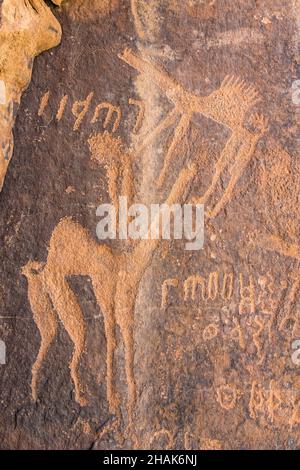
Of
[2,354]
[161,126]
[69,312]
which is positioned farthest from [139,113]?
[2,354]

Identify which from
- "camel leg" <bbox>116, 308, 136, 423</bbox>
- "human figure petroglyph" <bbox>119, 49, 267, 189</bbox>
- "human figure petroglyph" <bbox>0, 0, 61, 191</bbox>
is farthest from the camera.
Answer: "human figure petroglyph" <bbox>119, 49, 267, 189</bbox>

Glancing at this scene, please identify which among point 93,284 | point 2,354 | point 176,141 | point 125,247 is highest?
point 176,141

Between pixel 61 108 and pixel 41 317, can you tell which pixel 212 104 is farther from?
pixel 41 317

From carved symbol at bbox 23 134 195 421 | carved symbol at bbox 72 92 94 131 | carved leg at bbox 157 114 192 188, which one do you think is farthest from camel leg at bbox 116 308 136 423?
carved symbol at bbox 72 92 94 131

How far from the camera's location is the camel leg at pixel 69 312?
2.56 m

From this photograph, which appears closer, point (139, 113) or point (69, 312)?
point (69, 312)

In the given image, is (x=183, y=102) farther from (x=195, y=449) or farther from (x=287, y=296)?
(x=195, y=449)

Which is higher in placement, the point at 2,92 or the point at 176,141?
the point at 2,92

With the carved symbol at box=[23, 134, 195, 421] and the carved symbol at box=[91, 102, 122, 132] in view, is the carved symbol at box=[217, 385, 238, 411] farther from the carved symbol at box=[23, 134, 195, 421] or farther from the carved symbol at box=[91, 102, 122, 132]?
the carved symbol at box=[91, 102, 122, 132]

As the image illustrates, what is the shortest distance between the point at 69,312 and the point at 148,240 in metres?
0.38

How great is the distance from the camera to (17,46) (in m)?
2.52

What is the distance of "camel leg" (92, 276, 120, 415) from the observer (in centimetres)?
256

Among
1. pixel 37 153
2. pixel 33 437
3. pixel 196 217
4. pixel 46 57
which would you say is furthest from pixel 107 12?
pixel 33 437

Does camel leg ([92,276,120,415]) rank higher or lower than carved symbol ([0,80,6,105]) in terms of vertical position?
lower
